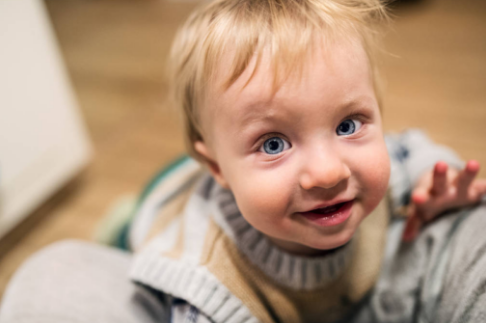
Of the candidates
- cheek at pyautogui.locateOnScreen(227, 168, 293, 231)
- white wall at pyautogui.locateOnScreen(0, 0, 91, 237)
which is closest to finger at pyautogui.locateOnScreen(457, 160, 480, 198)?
cheek at pyautogui.locateOnScreen(227, 168, 293, 231)

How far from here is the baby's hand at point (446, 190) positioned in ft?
2.17

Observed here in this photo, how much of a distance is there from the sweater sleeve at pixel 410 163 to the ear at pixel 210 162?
0.31m

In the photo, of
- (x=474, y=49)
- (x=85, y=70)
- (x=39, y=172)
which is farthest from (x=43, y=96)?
(x=474, y=49)

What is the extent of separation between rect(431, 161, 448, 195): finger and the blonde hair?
176 millimetres

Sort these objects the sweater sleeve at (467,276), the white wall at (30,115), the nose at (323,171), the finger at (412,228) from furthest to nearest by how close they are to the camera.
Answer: the white wall at (30,115) < the finger at (412,228) < the sweater sleeve at (467,276) < the nose at (323,171)

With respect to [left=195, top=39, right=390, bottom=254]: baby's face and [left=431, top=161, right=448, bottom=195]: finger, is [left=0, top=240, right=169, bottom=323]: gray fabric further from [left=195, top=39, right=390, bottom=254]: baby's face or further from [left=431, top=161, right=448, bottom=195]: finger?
[left=431, top=161, right=448, bottom=195]: finger

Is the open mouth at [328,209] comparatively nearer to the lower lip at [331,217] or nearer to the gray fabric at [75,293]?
the lower lip at [331,217]

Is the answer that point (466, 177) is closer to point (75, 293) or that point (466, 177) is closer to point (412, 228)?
point (412, 228)

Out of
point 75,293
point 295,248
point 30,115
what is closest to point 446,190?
point 295,248

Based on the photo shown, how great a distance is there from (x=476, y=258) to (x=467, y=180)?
0.11 metres

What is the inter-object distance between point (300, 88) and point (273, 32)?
69 mm

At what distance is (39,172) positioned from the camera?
3.52 ft

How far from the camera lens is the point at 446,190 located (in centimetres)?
69

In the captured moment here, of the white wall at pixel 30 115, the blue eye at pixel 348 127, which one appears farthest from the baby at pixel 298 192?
the white wall at pixel 30 115
